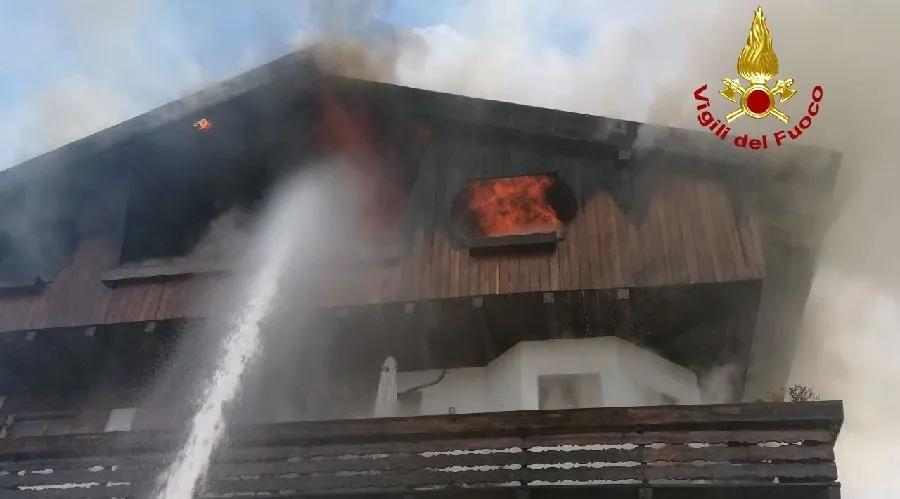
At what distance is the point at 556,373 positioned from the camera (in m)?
12.1

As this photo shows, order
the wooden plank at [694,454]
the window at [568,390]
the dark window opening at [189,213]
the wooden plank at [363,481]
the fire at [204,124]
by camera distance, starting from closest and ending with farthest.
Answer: the wooden plank at [694,454] → the wooden plank at [363,481] → the window at [568,390] → the dark window opening at [189,213] → the fire at [204,124]

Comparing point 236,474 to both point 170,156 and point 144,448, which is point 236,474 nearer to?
point 144,448

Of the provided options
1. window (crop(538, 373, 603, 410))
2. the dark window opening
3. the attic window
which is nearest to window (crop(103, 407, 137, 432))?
the dark window opening

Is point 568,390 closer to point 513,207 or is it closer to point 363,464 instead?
point 513,207

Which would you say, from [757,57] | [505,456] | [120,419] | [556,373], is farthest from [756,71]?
[120,419]

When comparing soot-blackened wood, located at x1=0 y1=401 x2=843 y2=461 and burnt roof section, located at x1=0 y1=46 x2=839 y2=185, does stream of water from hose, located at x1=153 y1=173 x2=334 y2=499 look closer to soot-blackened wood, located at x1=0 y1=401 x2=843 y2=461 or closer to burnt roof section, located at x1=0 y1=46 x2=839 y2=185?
soot-blackened wood, located at x1=0 y1=401 x2=843 y2=461

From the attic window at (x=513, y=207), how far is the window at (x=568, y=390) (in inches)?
90.6

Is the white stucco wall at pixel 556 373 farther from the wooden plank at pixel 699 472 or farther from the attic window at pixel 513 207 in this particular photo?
the wooden plank at pixel 699 472

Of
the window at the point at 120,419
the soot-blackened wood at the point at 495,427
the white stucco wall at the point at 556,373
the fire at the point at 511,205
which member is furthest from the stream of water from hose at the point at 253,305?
the fire at the point at 511,205

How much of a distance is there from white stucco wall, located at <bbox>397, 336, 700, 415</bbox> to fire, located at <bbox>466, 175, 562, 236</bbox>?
187cm

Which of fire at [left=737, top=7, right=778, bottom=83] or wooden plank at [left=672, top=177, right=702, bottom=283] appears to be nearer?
wooden plank at [left=672, top=177, right=702, bottom=283]

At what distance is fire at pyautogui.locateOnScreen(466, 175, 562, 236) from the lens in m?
12.6

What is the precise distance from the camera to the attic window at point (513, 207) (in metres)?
12.6

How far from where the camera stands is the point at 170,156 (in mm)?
14805
